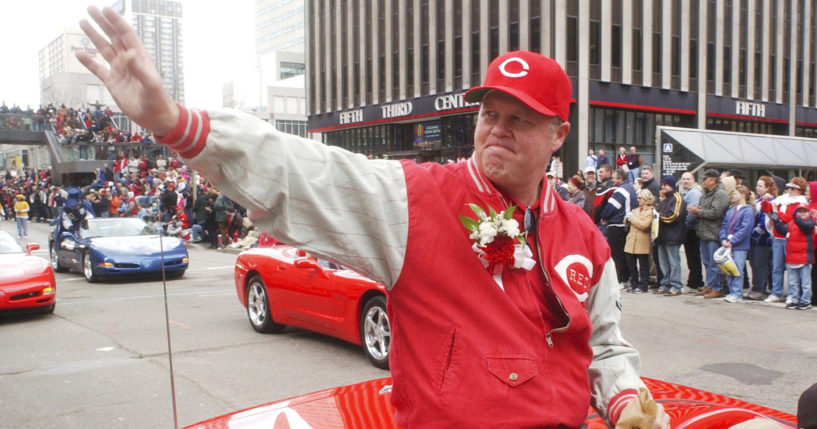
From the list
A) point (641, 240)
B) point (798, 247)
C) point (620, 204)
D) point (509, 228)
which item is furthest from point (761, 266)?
point (509, 228)

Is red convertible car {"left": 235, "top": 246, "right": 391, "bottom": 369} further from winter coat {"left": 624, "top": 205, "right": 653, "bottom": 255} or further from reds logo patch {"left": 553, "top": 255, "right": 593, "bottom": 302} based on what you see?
winter coat {"left": 624, "top": 205, "right": 653, "bottom": 255}

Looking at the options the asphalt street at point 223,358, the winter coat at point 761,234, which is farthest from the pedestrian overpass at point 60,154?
the winter coat at point 761,234

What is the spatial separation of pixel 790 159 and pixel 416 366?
25026 mm

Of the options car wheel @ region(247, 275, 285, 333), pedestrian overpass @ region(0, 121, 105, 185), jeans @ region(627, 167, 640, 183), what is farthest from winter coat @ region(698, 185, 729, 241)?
pedestrian overpass @ region(0, 121, 105, 185)

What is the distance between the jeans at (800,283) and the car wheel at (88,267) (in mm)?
12510

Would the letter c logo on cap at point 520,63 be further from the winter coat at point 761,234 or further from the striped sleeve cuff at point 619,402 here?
the winter coat at point 761,234

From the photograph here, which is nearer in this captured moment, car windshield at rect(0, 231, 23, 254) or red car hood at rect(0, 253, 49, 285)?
red car hood at rect(0, 253, 49, 285)

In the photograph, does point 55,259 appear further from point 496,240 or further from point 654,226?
point 496,240

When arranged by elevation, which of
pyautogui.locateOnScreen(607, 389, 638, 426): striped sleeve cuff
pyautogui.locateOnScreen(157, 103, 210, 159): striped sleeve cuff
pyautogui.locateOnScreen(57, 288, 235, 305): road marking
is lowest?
pyautogui.locateOnScreen(57, 288, 235, 305): road marking

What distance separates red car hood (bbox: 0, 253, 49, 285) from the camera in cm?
929

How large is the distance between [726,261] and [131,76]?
10.0 metres

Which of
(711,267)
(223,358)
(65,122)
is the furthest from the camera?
(65,122)

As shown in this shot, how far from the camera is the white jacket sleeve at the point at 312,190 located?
4.93 ft

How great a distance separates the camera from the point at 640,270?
444 inches
